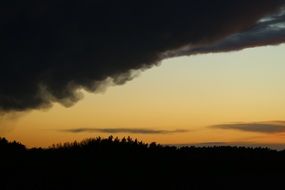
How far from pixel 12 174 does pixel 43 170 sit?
1201 millimetres

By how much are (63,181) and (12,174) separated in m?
2.40

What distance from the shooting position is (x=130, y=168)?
87.9 feet

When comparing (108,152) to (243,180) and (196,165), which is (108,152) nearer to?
(196,165)

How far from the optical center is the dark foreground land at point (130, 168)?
25.1m

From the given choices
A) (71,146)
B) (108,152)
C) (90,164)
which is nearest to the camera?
(90,164)

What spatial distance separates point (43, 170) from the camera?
85.4ft

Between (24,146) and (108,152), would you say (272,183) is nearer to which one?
(108,152)

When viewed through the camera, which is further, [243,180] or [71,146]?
[71,146]

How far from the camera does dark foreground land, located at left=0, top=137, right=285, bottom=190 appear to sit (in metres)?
25.1

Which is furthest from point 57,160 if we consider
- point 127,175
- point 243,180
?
point 243,180

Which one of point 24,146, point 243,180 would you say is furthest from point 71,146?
point 243,180

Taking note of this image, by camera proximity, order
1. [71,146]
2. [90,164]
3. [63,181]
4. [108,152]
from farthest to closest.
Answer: [71,146]
[108,152]
[90,164]
[63,181]

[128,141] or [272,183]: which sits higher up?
[128,141]

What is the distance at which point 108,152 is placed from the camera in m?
28.9
